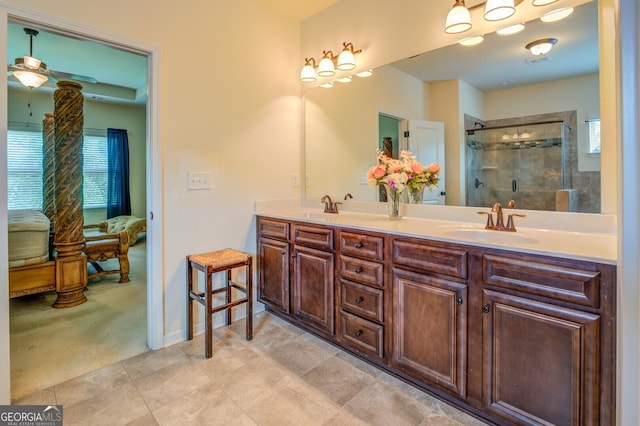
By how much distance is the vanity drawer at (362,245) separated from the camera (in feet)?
6.15

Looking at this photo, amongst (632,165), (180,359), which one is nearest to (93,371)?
(180,359)

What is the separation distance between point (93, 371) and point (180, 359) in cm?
50

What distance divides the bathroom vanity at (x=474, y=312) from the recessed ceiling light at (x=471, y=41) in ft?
3.72

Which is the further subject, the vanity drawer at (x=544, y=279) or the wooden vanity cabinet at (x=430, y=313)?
the wooden vanity cabinet at (x=430, y=313)

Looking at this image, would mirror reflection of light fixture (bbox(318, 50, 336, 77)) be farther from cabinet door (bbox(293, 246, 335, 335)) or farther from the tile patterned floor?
the tile patterned floor

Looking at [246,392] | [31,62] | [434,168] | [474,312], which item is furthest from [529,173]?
[31,62]

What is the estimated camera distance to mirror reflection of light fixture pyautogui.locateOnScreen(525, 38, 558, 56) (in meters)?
1.75

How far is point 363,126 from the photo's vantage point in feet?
8.92

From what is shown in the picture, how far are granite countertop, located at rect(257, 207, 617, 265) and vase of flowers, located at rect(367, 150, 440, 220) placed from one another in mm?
147

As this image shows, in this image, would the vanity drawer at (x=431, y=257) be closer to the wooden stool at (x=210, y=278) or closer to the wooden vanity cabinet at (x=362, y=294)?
the wooden vanity cabinet at (x=362, y=294)

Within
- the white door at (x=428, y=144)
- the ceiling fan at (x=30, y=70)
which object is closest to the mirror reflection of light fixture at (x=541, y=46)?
the white door at (x=428, y=144)

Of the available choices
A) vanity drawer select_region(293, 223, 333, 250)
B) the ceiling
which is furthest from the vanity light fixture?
vanity drawer select_region(293, 223, 333, 250)

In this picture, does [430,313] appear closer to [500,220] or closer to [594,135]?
[500,220]

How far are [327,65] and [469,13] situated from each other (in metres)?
1.14
